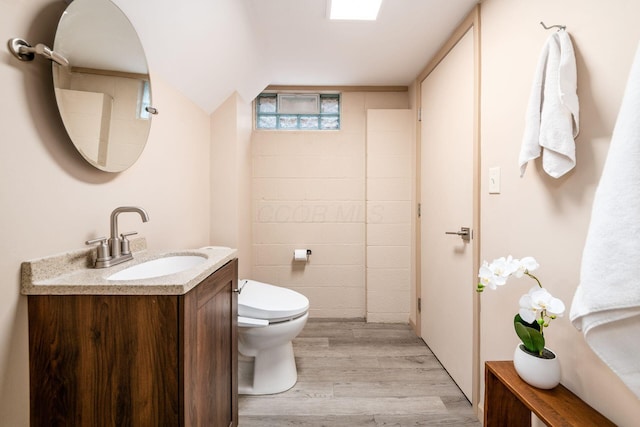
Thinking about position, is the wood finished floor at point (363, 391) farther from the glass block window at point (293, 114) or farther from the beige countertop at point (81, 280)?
the glass block window at point (293, 114)

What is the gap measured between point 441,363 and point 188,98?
246 cm

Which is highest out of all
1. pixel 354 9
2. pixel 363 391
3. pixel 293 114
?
pixel 354 9

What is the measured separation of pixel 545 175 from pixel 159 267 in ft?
5.29

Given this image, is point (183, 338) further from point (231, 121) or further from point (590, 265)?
point (231, 121)

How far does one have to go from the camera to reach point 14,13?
719 millimetres

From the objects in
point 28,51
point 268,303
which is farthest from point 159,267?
point 28,51

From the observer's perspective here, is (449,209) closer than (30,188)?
No

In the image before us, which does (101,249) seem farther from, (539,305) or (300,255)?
(300,255)

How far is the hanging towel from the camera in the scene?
2.03 ft

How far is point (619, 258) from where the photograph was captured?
2.07ft

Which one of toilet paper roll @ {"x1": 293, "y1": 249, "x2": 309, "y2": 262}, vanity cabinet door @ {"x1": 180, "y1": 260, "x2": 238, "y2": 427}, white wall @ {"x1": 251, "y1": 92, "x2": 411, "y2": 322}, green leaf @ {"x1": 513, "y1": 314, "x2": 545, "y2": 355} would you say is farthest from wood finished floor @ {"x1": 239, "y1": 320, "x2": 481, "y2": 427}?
green leaf @ {"x1": 513, "y1": 314, "x2": 545, "y2": 355}

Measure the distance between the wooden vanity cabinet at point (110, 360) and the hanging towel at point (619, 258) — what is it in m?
1.07

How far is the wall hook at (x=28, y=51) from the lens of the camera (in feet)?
2.32

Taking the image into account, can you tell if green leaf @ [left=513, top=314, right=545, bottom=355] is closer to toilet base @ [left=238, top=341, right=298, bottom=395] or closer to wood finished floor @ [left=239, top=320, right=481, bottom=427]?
wood finished floor @ [left=239, top=320, right=481, bottom=427]
